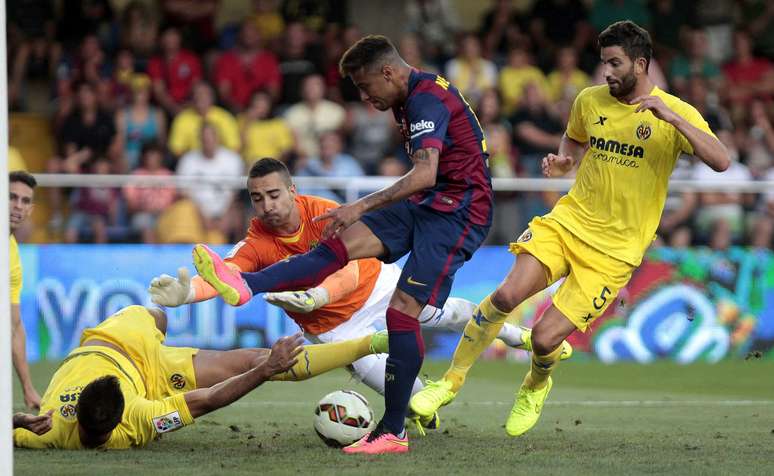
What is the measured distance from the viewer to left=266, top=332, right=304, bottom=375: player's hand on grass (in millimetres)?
7062

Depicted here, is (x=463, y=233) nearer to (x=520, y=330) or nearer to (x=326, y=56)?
(x=520, y=330)

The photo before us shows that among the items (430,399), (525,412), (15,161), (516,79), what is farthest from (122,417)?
(516,79)

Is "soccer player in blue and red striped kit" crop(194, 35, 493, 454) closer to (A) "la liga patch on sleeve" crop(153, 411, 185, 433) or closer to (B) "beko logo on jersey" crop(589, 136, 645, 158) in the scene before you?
(A) "la liga patch on sleeve" crop(153, 411, 185, 433)

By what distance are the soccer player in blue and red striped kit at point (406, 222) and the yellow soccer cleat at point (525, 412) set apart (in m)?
0.91

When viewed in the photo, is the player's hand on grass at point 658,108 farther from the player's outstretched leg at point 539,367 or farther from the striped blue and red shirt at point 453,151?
the player's outstretched leg at point 539,367

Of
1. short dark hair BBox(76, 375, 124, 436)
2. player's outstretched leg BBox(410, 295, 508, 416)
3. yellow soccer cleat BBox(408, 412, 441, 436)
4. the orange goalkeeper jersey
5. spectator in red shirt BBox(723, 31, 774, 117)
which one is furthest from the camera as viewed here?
spectator in red shirt BBox(723, 31, 774, 117)

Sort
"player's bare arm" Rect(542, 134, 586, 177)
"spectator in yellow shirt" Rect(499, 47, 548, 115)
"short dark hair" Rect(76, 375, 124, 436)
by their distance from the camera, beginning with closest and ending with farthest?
"short dark hair" Rect(76, 375, 124, 436) → "player's bare arm" Rect(542, 134, 586, 177) → "spectator in yellow shirt" Rect(499, 47, 548, 115)

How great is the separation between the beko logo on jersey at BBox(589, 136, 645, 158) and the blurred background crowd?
20.9 ft

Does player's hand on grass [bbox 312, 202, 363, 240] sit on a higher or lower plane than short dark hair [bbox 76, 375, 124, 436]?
higher

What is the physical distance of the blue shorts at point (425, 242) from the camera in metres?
7.39

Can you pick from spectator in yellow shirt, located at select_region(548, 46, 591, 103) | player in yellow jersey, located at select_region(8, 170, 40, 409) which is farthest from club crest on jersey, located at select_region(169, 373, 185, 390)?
spectator in yellow shirt, located at select_region(548, 46, 591, 103)

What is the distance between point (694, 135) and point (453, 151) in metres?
1.37

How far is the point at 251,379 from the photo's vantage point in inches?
278

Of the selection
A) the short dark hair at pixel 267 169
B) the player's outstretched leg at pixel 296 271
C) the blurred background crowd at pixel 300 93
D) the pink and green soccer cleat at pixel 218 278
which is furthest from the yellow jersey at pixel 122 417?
the blurred background crowd at pixel 300 93
